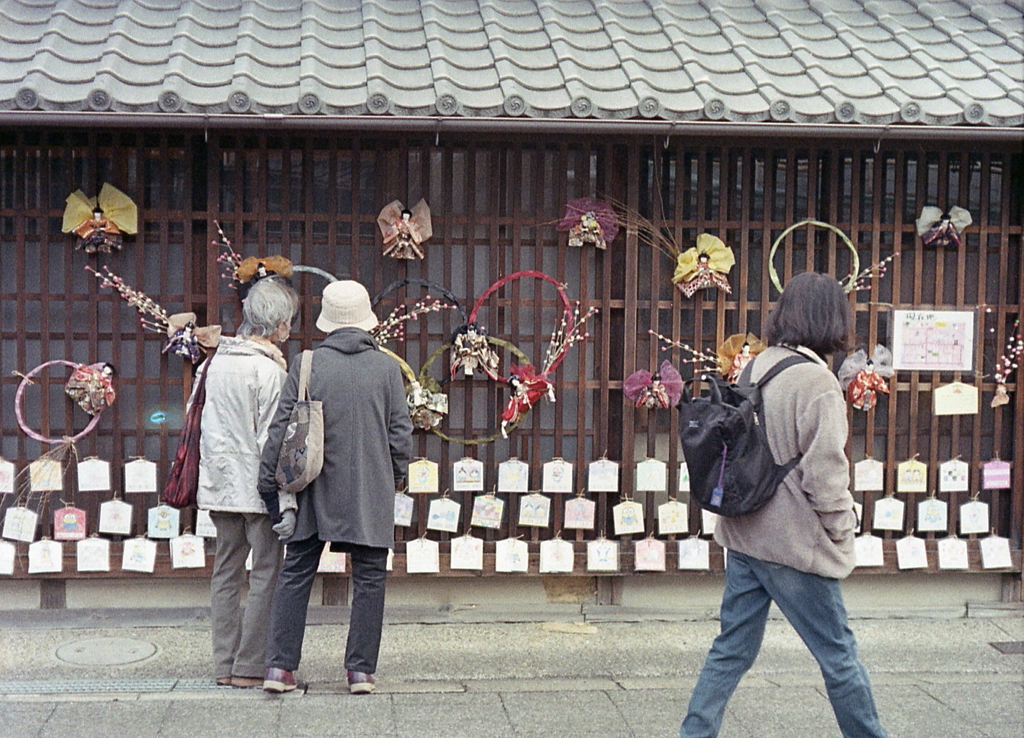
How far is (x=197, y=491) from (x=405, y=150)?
2449 mm

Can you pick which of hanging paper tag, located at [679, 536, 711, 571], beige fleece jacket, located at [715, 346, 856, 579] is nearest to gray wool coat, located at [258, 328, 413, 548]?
beige fleece jacket, located at [715, 346, 856, 579]

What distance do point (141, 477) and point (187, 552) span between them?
0.53 m

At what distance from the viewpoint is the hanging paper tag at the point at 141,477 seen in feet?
22.4

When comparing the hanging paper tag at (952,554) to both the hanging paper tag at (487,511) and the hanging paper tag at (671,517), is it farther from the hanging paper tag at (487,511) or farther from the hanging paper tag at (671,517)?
the hanging paper tag at (487,511)

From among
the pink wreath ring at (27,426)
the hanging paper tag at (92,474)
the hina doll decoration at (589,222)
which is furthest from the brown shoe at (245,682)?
the hina doll decoration at (589,222)

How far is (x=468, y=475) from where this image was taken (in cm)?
701

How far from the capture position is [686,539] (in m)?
7.19

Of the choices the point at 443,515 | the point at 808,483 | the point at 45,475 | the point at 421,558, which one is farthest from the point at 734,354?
the point at 45,475

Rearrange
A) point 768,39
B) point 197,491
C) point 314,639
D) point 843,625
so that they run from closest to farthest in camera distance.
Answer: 1. point 843,625
2. point 197,491
3. point 314,639
4. point 768,39

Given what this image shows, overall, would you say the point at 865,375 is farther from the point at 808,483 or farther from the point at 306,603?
the point at 306,603

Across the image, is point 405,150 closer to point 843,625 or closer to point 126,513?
point 126,513

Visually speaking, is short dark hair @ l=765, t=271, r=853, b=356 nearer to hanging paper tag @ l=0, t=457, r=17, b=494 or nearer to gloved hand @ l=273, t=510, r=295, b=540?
gloved hand @ l=273, t=510, r=295, b=540

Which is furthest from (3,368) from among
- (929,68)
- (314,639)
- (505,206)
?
(929,68)

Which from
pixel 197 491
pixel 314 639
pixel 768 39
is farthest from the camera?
pixel 768 39
